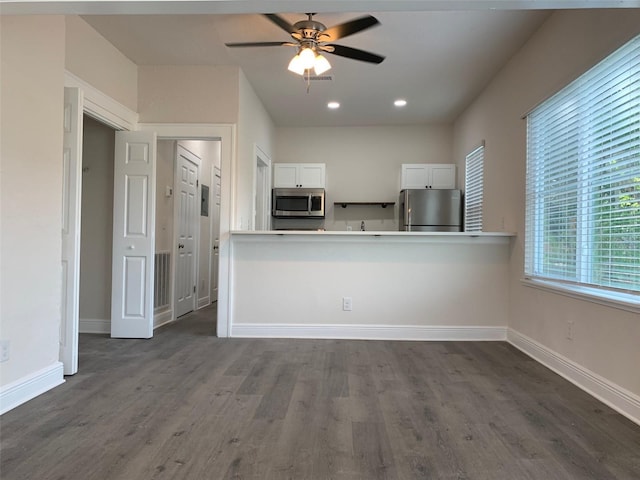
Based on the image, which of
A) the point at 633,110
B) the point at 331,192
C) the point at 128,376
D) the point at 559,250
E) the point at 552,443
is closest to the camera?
the point at 552,443

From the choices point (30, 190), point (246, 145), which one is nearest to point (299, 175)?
point (246, 145)

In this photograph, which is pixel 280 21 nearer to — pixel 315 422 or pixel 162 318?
pixel 315 422

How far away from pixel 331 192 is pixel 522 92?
3.22m

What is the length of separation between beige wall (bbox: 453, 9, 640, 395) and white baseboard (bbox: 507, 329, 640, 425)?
4 centimetres

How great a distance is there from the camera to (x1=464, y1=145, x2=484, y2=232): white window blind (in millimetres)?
4758

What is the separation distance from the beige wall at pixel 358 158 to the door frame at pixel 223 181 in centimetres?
225

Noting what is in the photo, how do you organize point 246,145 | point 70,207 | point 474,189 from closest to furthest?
point 70,207 < point 246,145 < point 474,189

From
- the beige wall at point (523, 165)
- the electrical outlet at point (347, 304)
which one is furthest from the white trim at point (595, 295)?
the electrical outlet at point (347, 304)

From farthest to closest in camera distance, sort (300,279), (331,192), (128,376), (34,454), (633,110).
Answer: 1. (331,192)
2. (300,279)
3. (128,376)
4. (633,110)
5. (34,454)

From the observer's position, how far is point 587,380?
2584mm

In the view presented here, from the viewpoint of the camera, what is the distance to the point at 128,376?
280cm

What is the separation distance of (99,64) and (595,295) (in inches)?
165

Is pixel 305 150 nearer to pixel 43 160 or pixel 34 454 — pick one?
pixel 43 160

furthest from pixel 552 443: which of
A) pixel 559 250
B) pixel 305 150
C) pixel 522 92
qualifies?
pixel 305 150
